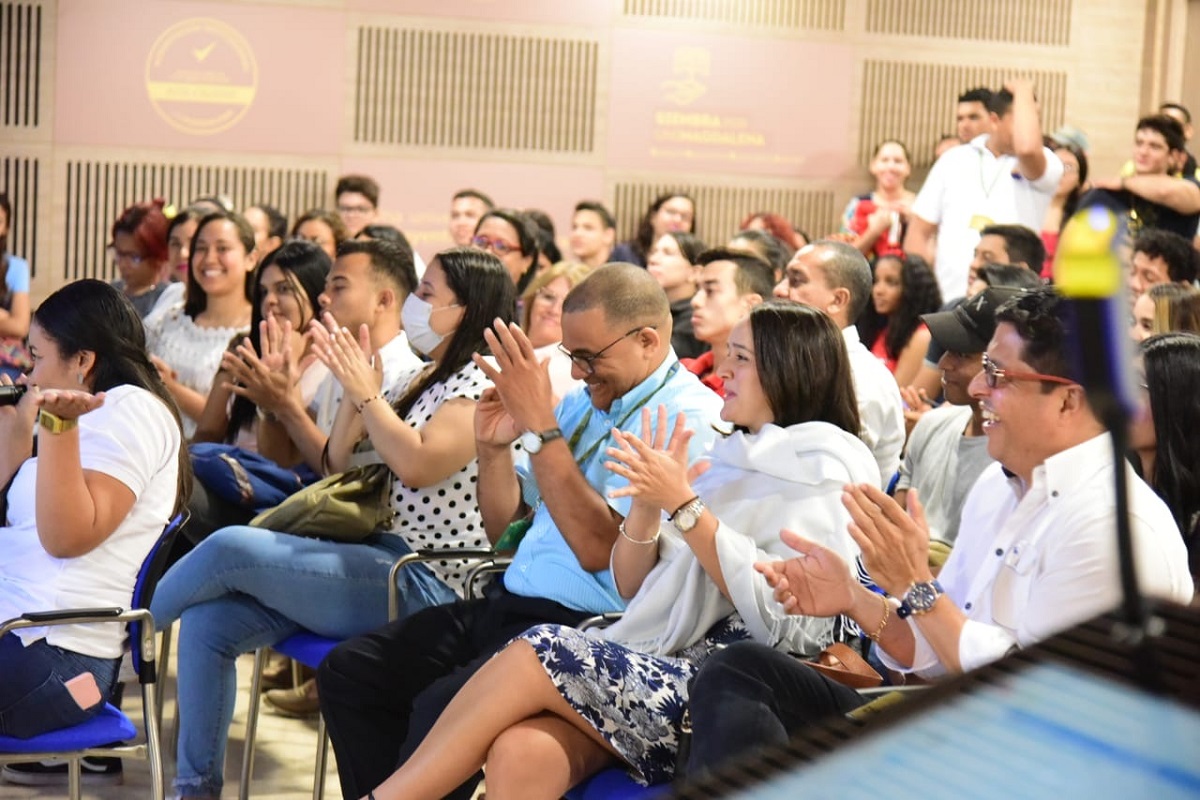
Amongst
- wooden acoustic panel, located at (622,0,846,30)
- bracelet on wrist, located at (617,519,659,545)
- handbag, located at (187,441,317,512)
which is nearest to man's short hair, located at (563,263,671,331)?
bracelet on wrist, located at (617,519,659,545)

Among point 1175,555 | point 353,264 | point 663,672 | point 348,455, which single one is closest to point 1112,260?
point 1175,555

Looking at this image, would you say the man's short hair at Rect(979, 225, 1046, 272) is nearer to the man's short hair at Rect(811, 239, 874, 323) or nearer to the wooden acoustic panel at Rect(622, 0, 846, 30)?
the man's short hair at Rect(811, 239, 874, 323)

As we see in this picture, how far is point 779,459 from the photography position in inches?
116

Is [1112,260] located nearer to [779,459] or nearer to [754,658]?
[754,658]

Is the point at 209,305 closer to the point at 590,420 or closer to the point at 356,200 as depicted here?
the point at 590,420

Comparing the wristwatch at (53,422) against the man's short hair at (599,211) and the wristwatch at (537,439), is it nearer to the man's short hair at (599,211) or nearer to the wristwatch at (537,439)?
the wristwatch at (537,439)

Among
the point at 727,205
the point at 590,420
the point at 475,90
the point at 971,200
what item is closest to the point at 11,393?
the point at 590,420

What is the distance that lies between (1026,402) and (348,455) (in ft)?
7.14

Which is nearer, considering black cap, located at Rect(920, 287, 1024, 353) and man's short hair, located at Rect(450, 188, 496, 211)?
black cap, located at Rect(920, 287, 1024, 353)

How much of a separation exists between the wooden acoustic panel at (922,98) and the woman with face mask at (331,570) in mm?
6030

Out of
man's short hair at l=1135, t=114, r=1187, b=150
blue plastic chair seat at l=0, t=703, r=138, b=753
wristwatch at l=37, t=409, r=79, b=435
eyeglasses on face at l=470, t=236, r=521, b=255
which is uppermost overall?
man's short hair at l=1135, t=114, r=1187, b=150

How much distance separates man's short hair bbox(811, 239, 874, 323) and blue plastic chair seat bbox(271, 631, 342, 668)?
2020 millimetres

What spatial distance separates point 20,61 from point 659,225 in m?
3.71

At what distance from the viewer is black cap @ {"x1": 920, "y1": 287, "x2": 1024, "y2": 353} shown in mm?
3850
